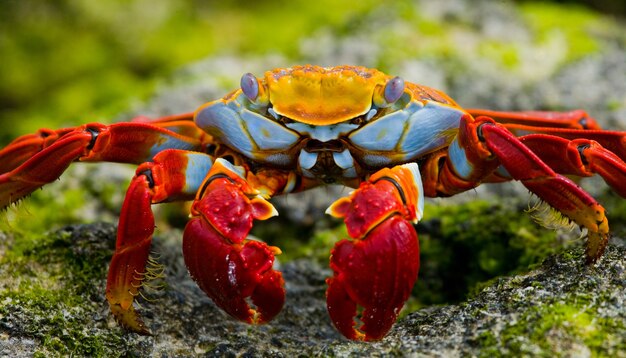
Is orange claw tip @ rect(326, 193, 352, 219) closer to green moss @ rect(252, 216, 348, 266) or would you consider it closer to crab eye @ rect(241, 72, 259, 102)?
crab eye @ rect(241, 72, 259, 102)

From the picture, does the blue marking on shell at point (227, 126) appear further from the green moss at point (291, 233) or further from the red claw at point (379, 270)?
Result: the green moss at point (291, 233)

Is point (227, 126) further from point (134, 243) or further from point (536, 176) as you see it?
point (536, 176)

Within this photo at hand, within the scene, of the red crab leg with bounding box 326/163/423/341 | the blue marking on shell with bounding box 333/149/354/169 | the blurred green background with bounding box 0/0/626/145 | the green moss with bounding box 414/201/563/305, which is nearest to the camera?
the red crab leg with bounding box 326/163/423/341

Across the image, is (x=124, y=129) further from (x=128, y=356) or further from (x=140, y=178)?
(x=128, y=356)

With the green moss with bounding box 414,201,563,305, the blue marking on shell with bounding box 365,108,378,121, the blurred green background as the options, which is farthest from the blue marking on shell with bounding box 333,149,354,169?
the blurred green background

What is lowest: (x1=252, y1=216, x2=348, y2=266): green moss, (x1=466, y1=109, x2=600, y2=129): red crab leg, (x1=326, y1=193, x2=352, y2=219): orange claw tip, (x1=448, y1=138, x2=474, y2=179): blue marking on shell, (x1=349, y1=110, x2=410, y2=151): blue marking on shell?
(x1=252, y1=216, x2=348, y2=266): green moss

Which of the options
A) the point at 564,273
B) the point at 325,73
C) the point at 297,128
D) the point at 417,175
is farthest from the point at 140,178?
the point at 564,273

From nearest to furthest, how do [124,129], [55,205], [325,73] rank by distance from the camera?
[325,73] < [124,129] < [55,205]
